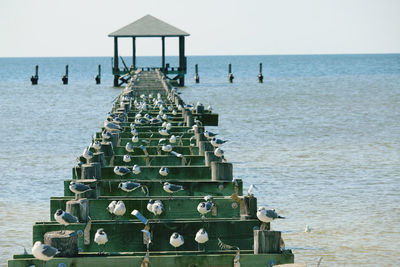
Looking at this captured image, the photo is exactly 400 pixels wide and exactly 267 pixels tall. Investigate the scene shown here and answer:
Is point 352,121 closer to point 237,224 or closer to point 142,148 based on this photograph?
point 142,148

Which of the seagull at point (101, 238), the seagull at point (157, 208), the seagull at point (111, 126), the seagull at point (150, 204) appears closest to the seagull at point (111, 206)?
the seagull at point (150, 204)

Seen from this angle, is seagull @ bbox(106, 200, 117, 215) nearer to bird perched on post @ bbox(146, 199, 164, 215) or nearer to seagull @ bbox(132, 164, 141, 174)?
bird perched on post @ bbox(146, 199, 164, 215)

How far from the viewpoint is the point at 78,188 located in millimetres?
11086

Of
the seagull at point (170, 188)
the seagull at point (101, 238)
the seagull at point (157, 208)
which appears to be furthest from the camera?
the seagull at point (170, 188)

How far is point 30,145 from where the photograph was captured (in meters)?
34.5

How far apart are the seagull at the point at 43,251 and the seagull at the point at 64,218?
51.2 inches

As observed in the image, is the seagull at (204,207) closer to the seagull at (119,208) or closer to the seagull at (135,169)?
the seagull at (119,208)

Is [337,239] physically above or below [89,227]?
below

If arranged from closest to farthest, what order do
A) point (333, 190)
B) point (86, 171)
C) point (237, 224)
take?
point (237, 224), point (86, 171), point (333, 190)

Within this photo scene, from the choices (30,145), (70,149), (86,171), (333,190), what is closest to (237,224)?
(86,171)

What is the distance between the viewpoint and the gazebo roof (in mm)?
67469

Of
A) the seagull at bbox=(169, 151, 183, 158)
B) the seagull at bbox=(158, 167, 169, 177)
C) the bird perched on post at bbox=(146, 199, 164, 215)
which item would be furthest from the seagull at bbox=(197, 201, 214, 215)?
the seagull at bbox=(169, 151, 183, 158)

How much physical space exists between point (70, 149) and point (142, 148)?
16489 millimetres

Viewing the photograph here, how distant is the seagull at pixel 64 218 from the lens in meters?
9.39
